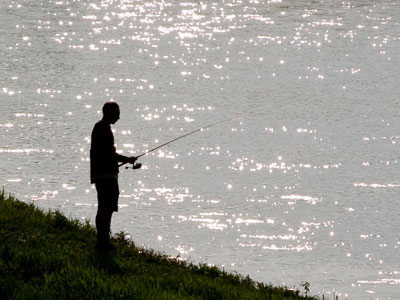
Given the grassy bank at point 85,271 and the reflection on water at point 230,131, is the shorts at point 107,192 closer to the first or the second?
the grassy bank at point 85,271

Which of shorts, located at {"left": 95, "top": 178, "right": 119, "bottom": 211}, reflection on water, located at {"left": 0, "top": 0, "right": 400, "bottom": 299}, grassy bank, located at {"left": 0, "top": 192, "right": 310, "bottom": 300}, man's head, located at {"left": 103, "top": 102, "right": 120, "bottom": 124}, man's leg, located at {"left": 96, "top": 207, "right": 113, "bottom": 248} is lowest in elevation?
grassy bank, located at {"left": 0, "top": 192, "right": 310, "bottom": 300}

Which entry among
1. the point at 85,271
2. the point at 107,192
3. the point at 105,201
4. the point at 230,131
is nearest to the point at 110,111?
the point at 107,192

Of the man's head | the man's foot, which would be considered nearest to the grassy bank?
the man's foot

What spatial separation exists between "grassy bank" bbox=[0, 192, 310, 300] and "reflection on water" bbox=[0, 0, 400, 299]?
176 inches

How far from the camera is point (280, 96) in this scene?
132 feet

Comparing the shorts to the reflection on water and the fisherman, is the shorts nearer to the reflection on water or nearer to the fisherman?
the fisherman

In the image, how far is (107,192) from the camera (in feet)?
39.6

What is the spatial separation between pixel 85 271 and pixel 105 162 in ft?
4.84

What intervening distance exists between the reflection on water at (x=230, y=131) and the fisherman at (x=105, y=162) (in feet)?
18.9

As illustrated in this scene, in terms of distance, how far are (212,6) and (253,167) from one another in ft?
148

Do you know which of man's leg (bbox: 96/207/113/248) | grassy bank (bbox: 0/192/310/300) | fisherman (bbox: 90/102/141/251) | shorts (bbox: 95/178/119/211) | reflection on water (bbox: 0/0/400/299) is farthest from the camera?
reflection on water (bbox: 0/0/400/299)

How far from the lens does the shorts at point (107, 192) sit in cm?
1198

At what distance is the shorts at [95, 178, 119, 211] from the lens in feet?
39.3

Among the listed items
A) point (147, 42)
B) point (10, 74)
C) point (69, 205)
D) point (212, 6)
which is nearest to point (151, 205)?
point (69, 205)
